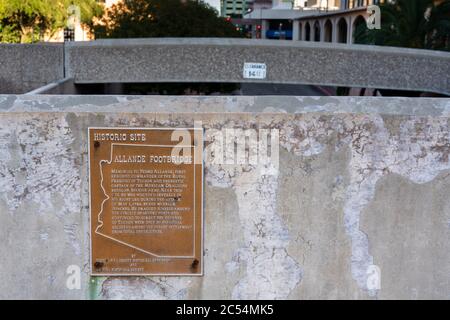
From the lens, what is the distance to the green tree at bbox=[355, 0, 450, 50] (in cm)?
1833

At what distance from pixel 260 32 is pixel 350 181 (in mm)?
74737

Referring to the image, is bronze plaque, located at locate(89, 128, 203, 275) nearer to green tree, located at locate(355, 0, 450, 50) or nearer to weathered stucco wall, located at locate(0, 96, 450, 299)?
weathered stucco wall, located at locate(0, 96, 450, 299)

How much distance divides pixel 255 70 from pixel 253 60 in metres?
0.23

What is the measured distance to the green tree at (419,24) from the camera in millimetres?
18328

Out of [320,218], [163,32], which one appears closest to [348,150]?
[320,218]

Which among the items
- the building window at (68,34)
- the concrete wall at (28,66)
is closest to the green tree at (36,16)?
the building window at (68,34)

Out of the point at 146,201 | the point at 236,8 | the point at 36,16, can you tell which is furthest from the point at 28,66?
the point at 236,8

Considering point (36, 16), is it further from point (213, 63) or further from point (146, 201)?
point (146, 201)

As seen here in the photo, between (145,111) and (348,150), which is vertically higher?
(145,111)

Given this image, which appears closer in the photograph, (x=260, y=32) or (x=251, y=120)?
A: (x=251, y=120)

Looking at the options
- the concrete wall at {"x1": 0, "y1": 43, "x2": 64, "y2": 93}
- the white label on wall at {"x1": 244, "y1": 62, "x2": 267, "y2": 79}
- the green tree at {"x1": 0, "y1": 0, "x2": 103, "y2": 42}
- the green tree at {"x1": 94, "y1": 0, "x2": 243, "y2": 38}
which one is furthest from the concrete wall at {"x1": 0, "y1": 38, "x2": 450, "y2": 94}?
the green tree at {"x1": 0, "y1": 0, "x2": 103, "y2": 42}
